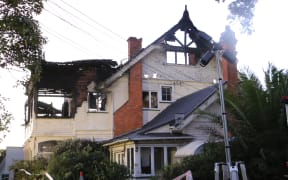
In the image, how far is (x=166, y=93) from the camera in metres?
31.4

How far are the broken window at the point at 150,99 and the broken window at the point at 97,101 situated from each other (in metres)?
2.71

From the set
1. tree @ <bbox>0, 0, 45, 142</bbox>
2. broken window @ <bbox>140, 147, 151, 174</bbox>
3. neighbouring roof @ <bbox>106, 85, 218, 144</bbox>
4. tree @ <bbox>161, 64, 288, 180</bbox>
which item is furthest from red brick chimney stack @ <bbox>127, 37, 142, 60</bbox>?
tree @ <bbox>0, 0, 45, 142</bbox>

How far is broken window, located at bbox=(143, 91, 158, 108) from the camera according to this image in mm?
30453

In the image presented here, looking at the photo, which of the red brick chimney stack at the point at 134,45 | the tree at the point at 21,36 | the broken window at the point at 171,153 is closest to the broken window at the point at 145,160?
the broken window at the point at 171,153

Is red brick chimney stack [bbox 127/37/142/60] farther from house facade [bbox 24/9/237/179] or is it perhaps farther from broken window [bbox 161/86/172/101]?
broken window [bbox 161/86/172/101]

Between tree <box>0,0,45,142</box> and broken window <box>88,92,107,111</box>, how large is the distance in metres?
19.9

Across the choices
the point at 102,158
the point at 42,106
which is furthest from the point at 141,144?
the point at 42,106

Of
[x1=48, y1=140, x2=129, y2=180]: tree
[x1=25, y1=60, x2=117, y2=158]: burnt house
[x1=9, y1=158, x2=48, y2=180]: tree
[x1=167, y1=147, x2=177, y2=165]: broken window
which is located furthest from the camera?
[x1=25, y1=60, x2=117, y2=158]: burnt house

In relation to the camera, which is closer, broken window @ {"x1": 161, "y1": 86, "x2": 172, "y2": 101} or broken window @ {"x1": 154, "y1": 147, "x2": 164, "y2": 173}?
broken window @ {"x1": 154, "y1": 147, "x2": 164, "y2": 173}

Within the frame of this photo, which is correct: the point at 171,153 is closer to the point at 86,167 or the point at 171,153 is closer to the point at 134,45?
the point at 86,167

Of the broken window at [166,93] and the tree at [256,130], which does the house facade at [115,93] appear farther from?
the tree at [256,130]

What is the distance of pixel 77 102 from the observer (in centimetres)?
2966

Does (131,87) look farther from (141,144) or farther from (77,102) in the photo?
(141,144)

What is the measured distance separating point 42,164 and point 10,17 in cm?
1623
